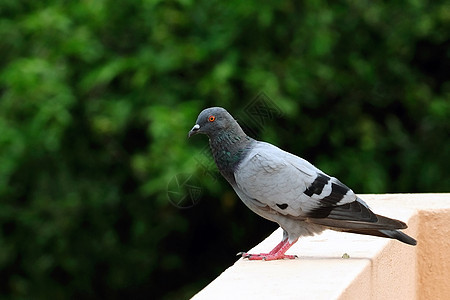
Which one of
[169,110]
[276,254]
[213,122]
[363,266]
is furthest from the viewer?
[169,110]

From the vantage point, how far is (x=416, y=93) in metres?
6.05

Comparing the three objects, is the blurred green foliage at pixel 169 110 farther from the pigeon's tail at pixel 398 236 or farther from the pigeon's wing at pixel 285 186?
the pigeon's tail at pixel 398 236

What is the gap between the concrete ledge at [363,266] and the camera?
274 centimetres

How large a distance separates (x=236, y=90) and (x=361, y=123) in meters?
0.92

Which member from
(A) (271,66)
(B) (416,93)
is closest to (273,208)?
(A) (271,66)

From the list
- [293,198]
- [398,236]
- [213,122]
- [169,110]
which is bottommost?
[398,236]

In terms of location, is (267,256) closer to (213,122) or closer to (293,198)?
(293,198)

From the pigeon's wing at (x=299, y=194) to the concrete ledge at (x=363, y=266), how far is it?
0.13 metres

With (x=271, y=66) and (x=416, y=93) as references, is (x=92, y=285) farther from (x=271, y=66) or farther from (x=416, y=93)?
(x=416, y=93)

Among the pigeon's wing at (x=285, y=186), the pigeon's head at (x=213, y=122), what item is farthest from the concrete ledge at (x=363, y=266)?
the pigeon's head at (x=213, y=122)

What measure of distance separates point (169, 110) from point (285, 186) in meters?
2.23

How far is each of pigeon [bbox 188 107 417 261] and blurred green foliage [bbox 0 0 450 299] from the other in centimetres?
183

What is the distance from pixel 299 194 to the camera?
348cm

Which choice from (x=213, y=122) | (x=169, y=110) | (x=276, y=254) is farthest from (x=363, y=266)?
(x=169, y=110)
